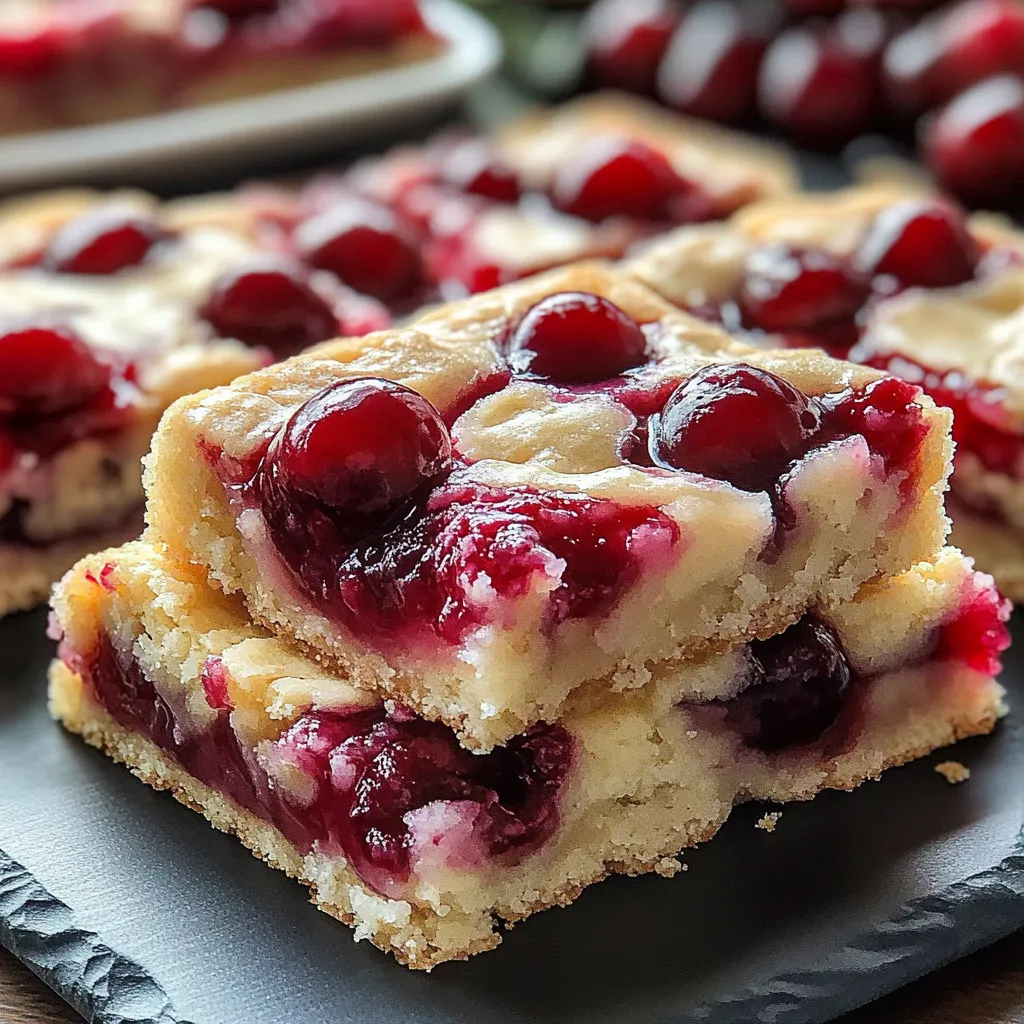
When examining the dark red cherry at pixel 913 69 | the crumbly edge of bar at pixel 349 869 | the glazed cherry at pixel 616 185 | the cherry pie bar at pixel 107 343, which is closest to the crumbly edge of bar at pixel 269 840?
the crumbly edge of bar at pixel 349 869

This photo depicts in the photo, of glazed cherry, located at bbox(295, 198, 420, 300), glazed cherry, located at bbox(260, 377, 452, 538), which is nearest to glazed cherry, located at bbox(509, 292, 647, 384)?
glazed cherry, located at bbox(260, 377, 452, 538)

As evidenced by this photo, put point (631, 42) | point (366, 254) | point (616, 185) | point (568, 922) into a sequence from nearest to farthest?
point (568, 922), point (366, 254), point (616, 185), point (631, 42)

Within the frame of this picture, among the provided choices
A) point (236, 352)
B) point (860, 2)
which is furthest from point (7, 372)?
point (860, 2)

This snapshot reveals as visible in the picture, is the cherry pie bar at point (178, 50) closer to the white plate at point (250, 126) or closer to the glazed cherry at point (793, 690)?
the white plate at point (250, 126)

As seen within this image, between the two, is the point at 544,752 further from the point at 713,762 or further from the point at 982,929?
the point at 982,929

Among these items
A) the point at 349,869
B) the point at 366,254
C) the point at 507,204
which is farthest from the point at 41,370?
the point at 507,204

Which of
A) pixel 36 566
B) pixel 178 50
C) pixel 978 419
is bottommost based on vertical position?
pixel 36 566

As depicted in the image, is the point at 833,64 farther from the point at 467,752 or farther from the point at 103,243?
the point at 467,752
